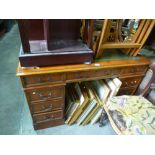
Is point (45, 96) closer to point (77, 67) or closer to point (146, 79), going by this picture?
point (77, 67)

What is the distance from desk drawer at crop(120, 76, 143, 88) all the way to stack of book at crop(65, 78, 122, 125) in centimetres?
12

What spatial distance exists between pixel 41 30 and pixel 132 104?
95cm

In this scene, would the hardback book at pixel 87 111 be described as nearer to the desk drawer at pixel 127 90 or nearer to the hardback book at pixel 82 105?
the hardback book at pixel 82 105

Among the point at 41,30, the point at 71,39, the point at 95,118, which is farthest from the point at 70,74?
the point at 95,118

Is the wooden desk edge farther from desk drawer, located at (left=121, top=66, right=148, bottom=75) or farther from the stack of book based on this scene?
the stack of book

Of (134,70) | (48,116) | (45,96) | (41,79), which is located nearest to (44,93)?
(45,96)

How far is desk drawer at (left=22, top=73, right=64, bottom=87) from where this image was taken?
1.03 meters

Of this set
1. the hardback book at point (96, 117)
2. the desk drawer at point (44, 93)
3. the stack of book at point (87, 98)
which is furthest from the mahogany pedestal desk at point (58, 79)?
the hardback book at point (96, 117)

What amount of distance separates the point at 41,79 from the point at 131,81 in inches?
33.3

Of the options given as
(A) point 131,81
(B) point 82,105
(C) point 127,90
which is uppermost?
(A) point 131,81

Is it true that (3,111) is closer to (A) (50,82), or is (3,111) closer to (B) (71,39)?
(A) (50,82)

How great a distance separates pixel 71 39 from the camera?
44.9 inches

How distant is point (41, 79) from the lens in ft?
3.48

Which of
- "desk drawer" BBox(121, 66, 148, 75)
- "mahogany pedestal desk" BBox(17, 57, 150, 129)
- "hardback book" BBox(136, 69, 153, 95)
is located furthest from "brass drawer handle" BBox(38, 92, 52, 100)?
"hardback book" BBox(136, 69, 153, 95)
